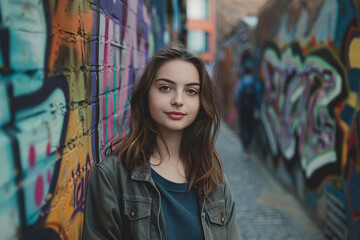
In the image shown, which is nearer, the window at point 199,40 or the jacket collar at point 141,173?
the jacket collar at point 141,173

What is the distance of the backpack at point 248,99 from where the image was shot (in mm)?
7859

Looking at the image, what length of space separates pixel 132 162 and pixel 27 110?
65 cm

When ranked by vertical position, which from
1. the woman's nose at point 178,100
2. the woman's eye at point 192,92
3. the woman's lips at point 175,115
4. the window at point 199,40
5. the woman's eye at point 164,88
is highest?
the window at point 199,40

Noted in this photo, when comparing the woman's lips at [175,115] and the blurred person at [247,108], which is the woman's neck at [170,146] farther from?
the blurred person at [247,108]

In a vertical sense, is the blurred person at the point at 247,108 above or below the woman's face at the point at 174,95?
below

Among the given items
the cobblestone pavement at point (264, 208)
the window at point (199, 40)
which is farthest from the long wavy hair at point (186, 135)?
the window at point (199, 40)

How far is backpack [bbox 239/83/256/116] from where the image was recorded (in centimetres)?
786

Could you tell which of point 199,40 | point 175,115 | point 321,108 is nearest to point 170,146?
point 175,115

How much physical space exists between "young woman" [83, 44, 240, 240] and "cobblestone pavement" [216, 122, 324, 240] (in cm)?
255

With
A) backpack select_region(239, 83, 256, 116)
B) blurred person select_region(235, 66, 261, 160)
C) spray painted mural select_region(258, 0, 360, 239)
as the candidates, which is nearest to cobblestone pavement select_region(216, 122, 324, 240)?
spray painted mural select_region(258, 0, 360, 239)

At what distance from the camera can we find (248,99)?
25.8 feet

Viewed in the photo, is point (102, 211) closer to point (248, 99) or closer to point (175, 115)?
point (175, 115)

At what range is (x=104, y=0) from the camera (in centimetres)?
220

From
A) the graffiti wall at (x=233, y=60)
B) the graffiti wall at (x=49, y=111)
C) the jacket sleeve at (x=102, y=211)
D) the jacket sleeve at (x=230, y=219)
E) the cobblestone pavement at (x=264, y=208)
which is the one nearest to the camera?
the graffiti wall at (x=49, y=111)
